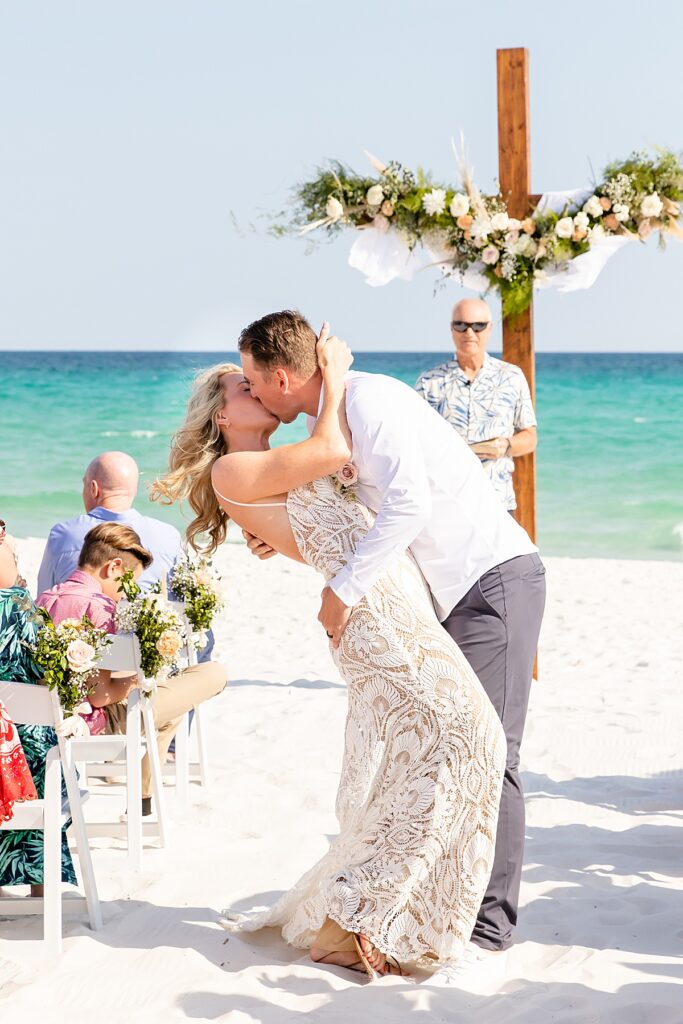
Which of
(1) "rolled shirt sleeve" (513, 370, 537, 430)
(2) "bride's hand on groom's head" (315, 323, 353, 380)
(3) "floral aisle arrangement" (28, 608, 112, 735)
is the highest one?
(2) "bride's hand on groom's head" (315, 323, 353, 380)

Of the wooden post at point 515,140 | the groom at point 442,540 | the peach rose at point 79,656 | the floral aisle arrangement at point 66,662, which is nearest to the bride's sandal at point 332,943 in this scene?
the groom at point 442,540

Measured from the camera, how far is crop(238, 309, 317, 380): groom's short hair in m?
3.44

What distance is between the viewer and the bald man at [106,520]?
5.79 metres

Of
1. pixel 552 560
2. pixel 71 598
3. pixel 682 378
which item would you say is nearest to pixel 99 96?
pixel 682 378

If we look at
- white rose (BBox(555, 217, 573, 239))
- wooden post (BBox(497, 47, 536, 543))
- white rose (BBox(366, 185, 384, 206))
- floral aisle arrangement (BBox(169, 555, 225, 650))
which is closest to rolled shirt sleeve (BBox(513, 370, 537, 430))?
wooden post (BBox(497, 47, 536, 543))

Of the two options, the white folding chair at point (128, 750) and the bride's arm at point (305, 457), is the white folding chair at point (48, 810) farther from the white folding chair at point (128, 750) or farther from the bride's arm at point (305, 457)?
the bride's arm at point (305, 457)

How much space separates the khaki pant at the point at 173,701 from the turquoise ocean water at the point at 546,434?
1588 cm

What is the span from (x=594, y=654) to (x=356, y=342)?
139ft

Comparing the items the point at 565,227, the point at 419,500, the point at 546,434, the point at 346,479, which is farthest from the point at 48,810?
the point at 546,434

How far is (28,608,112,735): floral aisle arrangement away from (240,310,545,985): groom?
0.69 m

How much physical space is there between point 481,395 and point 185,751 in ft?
9.60

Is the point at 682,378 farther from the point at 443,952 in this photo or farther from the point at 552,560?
the point at 443,952

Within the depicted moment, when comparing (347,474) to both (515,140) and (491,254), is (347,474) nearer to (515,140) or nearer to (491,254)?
(491,254)

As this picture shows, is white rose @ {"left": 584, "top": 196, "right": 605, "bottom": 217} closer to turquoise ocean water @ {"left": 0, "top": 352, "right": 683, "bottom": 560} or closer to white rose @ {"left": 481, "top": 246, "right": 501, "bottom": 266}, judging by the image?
white rose @ {"left": 481, "top": 246, "right": 501, "bottom": 266}
